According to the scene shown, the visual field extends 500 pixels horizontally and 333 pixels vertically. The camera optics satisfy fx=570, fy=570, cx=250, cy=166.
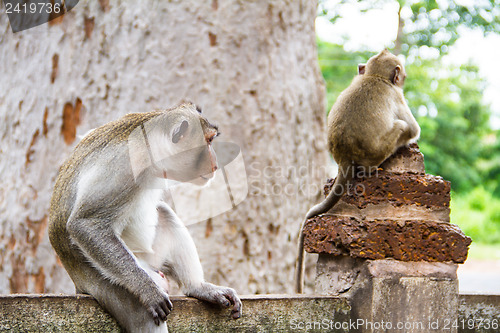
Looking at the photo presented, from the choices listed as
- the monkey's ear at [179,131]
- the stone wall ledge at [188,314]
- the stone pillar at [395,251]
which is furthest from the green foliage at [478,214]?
the monkey's ear at [179,131]

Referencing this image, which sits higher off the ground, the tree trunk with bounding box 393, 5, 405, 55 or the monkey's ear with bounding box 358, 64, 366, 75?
the tree trunk with bounding box 393, 5, 405, 55

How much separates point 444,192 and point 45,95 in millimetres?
2844

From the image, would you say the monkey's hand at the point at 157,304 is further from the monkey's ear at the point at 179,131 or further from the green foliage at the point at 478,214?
the green foliage at the point at 478,214

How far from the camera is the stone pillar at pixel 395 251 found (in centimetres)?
248

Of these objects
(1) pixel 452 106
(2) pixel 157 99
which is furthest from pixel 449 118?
(2) pixel 157 99

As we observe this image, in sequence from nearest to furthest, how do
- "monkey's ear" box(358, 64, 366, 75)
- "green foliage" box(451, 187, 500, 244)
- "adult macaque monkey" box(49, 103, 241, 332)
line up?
"adult macaque monkey" box(49, 103, 241, 332), "monkey's ear" box(358, 64, 366, 75), "green foliage" box(451, 187, 500, 244)

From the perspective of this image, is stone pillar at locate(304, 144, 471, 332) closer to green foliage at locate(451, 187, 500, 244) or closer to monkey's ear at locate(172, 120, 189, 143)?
monkey's ear at locate(172, 120, 189, 143)

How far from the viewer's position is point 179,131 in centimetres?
234

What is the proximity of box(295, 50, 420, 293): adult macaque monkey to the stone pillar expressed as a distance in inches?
3.4

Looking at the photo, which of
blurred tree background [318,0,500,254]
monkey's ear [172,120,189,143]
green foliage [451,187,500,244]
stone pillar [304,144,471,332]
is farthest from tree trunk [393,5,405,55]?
A: monkey's ear [172,120,189,143]

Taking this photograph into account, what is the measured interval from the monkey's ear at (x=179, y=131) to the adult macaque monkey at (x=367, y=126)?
0.79 m

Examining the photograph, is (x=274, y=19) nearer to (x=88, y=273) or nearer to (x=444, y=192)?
(x=444, y=192)

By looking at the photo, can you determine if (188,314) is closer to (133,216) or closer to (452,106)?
(133,216)

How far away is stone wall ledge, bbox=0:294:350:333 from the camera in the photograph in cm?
204
